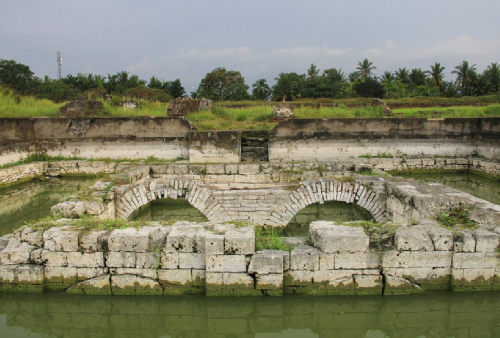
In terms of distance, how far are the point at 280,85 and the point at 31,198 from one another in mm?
37088

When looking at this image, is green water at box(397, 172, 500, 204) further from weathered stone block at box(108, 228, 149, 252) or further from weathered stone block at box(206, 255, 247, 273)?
weathered stone block at box(108, 228, 149, 252)

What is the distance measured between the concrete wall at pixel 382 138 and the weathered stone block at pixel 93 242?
9.46 metres

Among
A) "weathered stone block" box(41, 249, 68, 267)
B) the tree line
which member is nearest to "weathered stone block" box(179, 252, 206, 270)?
"weathered stone block" box(41, 249, 68, 267)

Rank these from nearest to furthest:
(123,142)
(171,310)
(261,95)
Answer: (171,310) → (123,142) → (261,95)

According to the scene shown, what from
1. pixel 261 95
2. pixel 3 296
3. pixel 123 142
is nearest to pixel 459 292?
pixel 3 296

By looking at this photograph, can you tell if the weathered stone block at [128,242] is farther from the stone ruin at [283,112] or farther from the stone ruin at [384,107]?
the stone ruin at [384,107]

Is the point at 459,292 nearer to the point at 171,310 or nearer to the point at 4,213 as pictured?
the point at 171,310

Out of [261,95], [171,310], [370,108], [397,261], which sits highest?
[261,95]

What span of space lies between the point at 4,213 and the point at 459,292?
386 inches

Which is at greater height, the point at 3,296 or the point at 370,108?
the point at 370,108

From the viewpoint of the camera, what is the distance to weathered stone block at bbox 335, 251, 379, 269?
4691mm

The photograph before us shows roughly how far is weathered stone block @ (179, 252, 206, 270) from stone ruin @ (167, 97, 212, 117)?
11.2 meters

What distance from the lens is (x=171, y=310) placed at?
15.1 feet

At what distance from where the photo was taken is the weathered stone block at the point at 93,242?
4.76 meters
